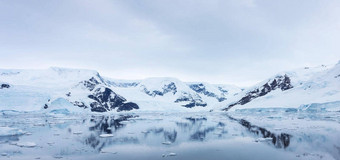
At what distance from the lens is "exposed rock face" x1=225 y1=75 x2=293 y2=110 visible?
345 feet

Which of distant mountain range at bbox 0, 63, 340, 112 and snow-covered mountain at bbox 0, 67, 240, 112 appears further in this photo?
snow-covered mountain at bbox 0, 67, 240, 112

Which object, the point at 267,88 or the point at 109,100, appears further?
the point at 109,100

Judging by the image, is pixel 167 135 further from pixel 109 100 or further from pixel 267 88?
pixel 109 100

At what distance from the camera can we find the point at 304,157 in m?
13.4

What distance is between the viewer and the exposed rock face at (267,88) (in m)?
105

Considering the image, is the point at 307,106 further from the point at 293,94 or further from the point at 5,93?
the point at 5,93

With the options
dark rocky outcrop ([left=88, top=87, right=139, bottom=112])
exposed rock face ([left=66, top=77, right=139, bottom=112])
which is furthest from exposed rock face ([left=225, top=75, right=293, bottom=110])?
exposed rock face ([left=66, top=77, right=139, bottom=112])

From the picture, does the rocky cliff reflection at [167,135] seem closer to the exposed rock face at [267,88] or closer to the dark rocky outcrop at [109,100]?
the exposed rock face at [267,88]

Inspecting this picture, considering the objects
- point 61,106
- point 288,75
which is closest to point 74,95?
point 61,106

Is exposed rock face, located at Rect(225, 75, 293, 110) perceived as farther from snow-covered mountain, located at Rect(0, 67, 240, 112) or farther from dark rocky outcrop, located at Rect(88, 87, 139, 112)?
dark rocky outcrop, located at Rect(88, 87, 139, 112)

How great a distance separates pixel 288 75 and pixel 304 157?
343ft

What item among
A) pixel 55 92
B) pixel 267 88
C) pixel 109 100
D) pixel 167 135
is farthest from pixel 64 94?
pixel 267 88

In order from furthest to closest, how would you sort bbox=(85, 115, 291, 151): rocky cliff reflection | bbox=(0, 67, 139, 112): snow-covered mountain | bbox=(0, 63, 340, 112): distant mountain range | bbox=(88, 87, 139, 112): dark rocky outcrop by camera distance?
bbox=(88, 87, 139, 112): dark rocky outcrop < bbox=(0, 67, 139, 112): snow-covered mountain < bbox=(0, 63, 340, 112): distant mountain range < bbox=(85, 115, 291, 151): rocky cliff reflection

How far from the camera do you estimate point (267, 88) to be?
373 ft
